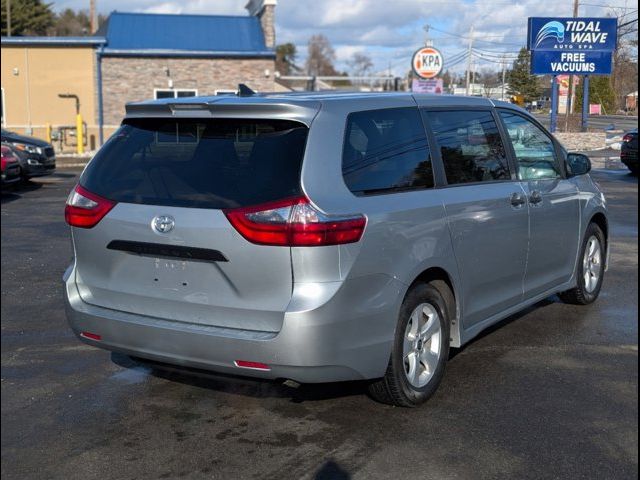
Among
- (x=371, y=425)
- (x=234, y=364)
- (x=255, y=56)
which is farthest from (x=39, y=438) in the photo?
(x=255, y=56)

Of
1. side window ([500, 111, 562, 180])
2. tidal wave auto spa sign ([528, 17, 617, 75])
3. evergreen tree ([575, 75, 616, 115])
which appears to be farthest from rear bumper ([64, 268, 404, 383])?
tidal wave auto spa sign ([528, 17, 617, 75])

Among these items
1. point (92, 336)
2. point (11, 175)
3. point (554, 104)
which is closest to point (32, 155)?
point (11, 175)

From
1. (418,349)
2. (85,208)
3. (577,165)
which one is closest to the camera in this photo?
(85,208)

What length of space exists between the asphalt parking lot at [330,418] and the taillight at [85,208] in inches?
37.5

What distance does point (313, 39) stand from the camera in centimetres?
7719

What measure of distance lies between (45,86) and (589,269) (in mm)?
28871

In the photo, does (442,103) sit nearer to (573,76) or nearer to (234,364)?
(234,364)

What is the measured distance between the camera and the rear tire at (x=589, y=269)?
627 centimetres

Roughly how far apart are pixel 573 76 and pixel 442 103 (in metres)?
5.46

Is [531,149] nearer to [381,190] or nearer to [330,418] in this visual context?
[381,190]

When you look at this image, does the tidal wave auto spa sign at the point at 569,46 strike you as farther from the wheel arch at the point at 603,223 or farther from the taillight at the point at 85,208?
the taillight at the point at 85,208

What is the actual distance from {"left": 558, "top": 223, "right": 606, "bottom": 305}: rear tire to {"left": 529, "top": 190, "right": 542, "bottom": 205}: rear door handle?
3.23ft

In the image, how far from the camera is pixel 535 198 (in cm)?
536

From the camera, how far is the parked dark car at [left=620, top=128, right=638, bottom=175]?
10.8 m
